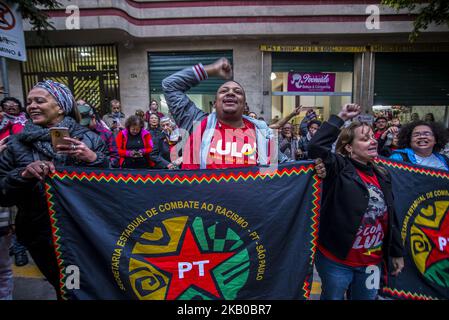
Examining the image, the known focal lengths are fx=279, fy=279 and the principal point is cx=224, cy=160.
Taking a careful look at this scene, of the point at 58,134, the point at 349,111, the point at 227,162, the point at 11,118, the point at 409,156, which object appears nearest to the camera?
the point at 58,134

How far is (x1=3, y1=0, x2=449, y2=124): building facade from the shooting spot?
10602 mm

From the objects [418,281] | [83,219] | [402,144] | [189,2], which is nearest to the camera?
[83,219]

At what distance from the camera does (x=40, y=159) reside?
209cm

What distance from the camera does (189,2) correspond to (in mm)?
10695

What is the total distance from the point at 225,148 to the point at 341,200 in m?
1.01

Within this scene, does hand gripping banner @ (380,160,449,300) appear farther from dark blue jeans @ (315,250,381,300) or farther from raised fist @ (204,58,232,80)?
raised fist @ (204,58,232,80)

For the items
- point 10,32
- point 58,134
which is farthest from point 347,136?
point 10,32

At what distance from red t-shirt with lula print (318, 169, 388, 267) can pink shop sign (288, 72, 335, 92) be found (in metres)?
10.3

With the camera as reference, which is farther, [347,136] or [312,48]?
[312,48]

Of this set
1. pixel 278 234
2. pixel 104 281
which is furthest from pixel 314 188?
pixel 104 281

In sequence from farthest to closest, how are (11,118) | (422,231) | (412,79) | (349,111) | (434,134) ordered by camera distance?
(412,79), (11,118), (434,134), (422,231), (349,111)

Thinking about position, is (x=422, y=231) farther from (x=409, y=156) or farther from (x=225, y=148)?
(x=225, y=148)
